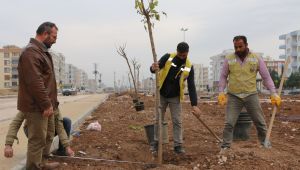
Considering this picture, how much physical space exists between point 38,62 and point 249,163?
9.30 ft

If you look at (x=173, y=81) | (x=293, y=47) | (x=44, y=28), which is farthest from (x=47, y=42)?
(x=293, y=47)

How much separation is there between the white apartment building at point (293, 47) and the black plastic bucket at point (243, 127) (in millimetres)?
94201

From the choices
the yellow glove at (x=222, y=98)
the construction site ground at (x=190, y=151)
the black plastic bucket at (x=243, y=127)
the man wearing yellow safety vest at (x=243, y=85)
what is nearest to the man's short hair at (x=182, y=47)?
the man wearing yellow safety vest at (x=243, y=85)

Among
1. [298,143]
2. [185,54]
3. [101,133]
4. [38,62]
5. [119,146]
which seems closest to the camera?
[38,62]

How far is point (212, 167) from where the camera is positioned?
5137mm

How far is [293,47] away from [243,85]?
103 meters

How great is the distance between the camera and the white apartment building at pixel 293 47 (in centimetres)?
9920

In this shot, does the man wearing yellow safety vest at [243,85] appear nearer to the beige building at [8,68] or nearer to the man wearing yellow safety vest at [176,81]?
the man wearing yellow safety vest at [176,81]

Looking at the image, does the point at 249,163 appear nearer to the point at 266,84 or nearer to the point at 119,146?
the point at 266,84

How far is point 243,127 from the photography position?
800 cm

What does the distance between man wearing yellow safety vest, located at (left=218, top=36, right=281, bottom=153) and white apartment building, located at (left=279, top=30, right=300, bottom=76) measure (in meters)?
95.7

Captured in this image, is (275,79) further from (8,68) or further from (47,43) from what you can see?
(8,68)

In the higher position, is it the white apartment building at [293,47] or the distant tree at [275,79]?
the white apartment building at [293,47]

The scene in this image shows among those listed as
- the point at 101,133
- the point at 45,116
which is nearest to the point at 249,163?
the point at 45,116
